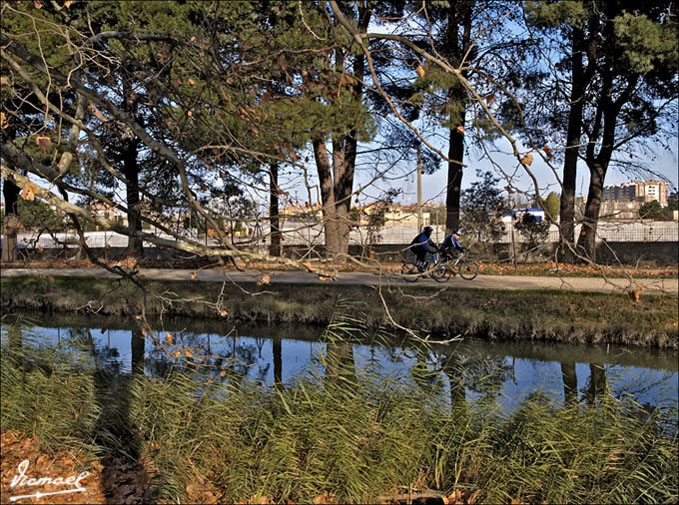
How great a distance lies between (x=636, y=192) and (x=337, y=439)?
8.77ft

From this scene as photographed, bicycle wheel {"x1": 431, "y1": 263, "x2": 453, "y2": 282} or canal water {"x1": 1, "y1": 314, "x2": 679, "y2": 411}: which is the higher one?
bicycle wheel {"x1": 431, "y1": 263, "x2": 453, "y2": 282}

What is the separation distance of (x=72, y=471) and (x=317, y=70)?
11.1 feet

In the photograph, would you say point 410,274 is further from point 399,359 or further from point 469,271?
point 469,271

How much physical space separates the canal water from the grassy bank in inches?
11.8

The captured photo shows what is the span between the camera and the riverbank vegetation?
4.47m

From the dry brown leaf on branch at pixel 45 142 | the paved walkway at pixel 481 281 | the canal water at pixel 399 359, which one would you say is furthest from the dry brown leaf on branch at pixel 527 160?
the paved walkway at pixel 481 281

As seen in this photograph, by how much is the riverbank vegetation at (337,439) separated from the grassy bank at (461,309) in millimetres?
3952

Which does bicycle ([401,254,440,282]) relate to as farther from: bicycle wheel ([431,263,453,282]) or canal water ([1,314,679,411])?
canal water ([1,314,679,411])

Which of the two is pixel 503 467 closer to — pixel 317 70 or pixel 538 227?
pixel 317 70

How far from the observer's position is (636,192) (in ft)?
12.9

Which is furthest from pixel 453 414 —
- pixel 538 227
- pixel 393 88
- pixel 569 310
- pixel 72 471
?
pixel 538 227

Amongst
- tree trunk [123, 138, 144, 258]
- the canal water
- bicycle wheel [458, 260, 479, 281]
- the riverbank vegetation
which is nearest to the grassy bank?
the canal water
